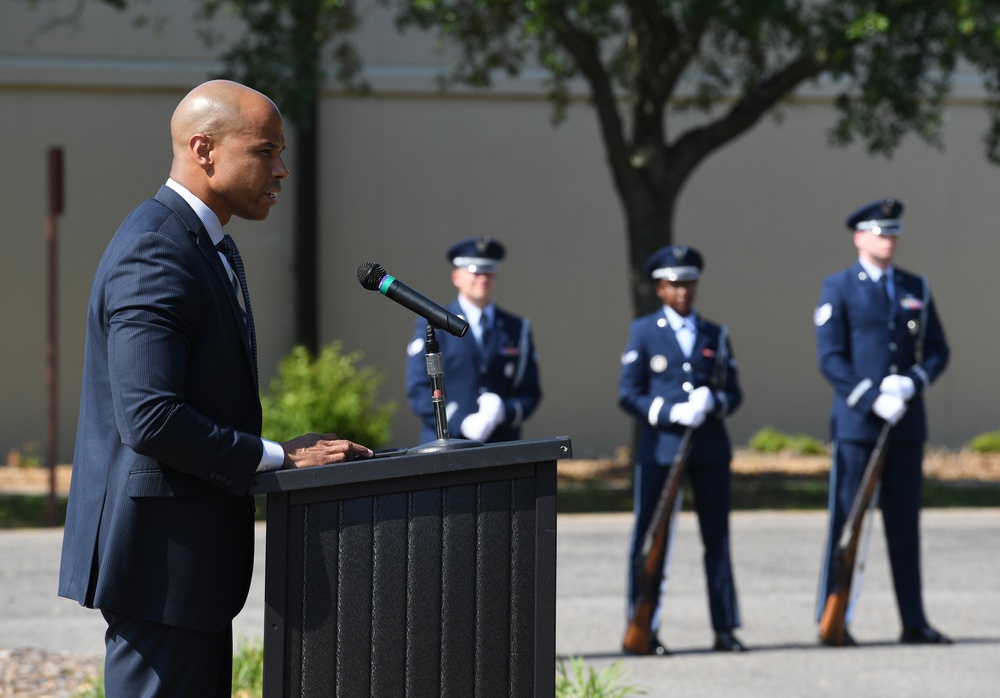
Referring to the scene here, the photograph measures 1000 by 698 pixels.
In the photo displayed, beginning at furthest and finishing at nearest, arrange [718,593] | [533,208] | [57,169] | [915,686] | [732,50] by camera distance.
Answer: [533,208], [732,50], [57,169], [718,593], [915,686]

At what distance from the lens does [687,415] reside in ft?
22.5

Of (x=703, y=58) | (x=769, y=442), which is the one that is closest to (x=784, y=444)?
(x=769, y=442)

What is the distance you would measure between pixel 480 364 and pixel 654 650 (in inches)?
62.8

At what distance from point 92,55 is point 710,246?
7.21 metres

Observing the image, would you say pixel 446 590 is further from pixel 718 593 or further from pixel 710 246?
pixel 710 246

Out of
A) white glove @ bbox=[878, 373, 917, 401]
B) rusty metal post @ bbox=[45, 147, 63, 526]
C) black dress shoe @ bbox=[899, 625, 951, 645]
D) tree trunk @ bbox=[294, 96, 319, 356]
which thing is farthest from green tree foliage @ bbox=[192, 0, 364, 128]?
black dress shoe @ bbox=[899, 625, 951, 645]

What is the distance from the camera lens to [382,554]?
2.86 metres

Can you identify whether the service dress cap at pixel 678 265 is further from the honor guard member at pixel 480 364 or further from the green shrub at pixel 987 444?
the green shrub at pixel 987 444

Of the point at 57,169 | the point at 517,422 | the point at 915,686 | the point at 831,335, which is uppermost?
the point at 57,169

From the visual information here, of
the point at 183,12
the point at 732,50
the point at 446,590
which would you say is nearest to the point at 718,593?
the point at 446,590

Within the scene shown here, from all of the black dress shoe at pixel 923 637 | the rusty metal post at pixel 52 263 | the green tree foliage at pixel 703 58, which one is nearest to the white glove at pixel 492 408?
the black dress shoe at pixel 923 637

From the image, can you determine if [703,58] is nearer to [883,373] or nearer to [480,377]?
[883,373]

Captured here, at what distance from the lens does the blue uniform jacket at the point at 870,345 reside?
23.0 feet

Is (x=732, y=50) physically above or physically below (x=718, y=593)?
above
